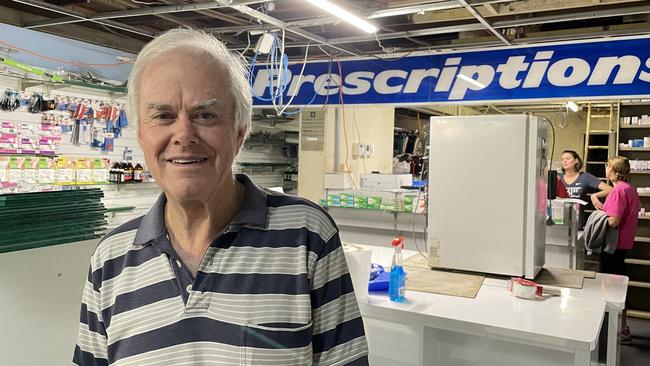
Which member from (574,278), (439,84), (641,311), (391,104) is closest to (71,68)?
(391,104)

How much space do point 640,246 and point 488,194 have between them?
4.49 metres

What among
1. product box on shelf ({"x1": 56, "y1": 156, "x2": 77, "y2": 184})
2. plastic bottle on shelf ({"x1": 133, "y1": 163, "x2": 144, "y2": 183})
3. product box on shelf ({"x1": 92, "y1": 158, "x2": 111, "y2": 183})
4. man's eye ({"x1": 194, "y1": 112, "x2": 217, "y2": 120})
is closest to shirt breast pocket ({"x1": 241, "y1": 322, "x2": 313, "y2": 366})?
man's eye ({"x1": 194, "y1": 112, "x2": 217, "y2": 120})

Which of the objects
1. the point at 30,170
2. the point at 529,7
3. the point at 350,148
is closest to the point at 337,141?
the point at 350,148

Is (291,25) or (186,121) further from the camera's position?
(291,25)

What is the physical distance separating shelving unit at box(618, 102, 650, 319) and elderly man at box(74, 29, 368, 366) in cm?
629

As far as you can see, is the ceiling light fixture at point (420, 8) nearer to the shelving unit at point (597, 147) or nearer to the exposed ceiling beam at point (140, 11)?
the exposed ceiling beam at point (140, 11)

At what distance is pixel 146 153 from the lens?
120 cm

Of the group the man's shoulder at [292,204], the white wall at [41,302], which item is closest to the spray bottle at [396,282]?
the man's shoulder at [292,204]

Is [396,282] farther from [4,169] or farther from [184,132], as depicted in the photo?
[4,169]

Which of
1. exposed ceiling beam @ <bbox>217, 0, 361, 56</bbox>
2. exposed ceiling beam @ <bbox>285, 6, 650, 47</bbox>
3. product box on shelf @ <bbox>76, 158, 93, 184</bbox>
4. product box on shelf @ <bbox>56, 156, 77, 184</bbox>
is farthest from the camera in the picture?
product box on shelf @ <bbox>76, 158, 93, 184</bbox>

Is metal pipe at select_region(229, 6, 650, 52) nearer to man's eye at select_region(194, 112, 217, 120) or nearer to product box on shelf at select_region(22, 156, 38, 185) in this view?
product box on shelf at select_region(22, 156, 38, 185)

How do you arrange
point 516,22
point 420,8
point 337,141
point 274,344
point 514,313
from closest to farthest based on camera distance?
1. point 274,344
2. point 514,313
3. point 420,8
4. point 516,22
5. point 337,141

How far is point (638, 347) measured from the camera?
5.13m

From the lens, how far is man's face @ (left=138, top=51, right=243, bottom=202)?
1.14 m
